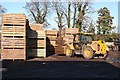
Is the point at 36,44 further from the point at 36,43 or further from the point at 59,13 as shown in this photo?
the point at 59,13

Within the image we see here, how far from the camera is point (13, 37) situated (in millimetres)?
14180

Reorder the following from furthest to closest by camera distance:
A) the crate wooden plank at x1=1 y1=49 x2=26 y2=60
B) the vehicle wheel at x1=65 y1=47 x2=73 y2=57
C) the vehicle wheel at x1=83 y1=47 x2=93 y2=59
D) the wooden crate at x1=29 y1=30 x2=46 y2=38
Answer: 1. the vehicle wheel at x1=65 y1=47 x2=73 y2=57
2. the wooden crate at x1=29 y1=30 x2=46 y2=38
3. the vehicle wheel at x1=83 y1=47 x2=93 y2=59
4. the crate wooden plank at x1=1 y1=49 x2=26 y2=60

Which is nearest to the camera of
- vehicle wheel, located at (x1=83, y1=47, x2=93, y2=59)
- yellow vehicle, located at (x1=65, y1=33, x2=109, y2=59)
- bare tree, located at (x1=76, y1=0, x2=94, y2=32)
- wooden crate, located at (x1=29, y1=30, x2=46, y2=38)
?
vehicle wheel, located at (x1=83, y1=47, x2=93, y2=59)

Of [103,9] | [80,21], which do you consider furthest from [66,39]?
[103,9]

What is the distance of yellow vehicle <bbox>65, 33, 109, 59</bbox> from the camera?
51.5 ft

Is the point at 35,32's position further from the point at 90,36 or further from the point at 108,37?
the point at 108,37

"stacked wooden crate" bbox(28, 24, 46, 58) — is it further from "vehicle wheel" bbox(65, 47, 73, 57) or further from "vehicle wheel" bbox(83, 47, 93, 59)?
"vehicle wheel" bbox(83, 47, 93, 59)

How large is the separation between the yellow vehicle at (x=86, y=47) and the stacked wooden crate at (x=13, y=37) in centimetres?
394

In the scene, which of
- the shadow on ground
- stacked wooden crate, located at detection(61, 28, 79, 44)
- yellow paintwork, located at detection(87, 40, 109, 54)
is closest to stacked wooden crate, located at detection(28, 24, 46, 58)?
yellow paintwork, located at detection(87, 40, 109, 54)

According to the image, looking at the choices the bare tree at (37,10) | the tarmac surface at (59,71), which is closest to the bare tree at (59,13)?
the bare tree at (37,10)

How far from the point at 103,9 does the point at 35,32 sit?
1157 inches

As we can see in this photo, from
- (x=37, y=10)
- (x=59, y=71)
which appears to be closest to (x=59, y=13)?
(x=37, y=10)

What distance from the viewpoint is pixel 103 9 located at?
43.7 metres

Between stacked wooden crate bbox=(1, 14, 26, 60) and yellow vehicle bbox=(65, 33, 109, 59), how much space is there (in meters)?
3.94
